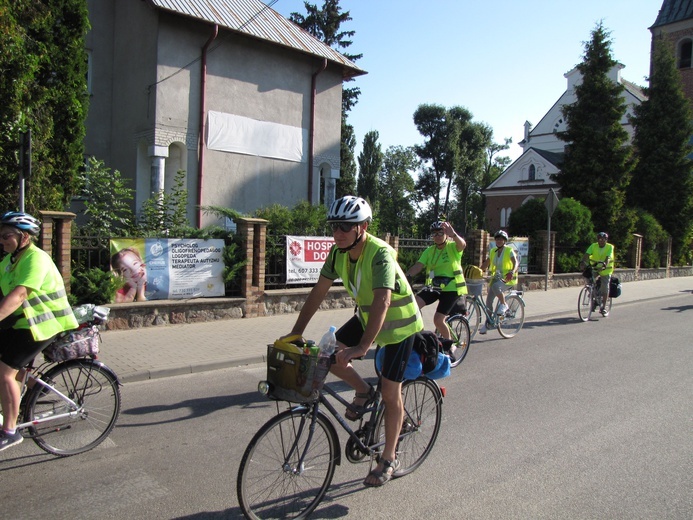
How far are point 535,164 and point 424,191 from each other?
12.4 meters

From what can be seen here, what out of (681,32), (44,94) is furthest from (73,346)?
(681,32)

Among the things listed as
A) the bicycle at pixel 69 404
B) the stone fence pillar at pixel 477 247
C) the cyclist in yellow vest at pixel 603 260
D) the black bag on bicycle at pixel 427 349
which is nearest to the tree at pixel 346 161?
the stone fence pillar at pixel 477 247

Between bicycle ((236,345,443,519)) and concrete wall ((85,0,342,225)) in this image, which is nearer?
bicycle ((236,345,443,519))

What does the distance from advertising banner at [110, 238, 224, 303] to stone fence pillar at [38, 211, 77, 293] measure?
2.69 ft

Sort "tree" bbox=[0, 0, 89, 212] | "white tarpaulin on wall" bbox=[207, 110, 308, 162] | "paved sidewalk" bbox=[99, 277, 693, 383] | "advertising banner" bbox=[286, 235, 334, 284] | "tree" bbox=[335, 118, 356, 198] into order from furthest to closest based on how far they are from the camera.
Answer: "tree" bbox=[335, 118, 356, 198] < "white tarpaulin on wall" bbox=[207, 110, 308, 162] < "advertising banner" bbox=[286, 235, 334, 284] < "tree" bbox=[0, 0, 89, 212] < "paved sidewalk" bbox=[99, 277, 693, 383]

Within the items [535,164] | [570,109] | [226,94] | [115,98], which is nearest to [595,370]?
[226,94]

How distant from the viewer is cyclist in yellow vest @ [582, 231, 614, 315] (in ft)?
41.1

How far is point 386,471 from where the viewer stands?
3.71 meters

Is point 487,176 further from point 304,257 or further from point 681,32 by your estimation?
point 304,257

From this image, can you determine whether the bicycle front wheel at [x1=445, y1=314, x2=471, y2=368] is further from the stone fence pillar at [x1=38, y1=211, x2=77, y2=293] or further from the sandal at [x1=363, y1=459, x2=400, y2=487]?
the stone fence pillar at [x1=38, y1=211, x2=77, y2=293]

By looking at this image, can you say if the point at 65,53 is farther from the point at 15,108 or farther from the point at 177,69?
the point at 177,69

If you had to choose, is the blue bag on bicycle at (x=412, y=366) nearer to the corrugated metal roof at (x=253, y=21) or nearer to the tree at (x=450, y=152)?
the corrugated metal roof at (x=253, y=21)

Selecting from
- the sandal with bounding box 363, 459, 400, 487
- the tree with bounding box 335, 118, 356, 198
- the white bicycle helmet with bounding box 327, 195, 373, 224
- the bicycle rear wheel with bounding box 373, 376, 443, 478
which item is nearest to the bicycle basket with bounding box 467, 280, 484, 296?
the bicycle rear wheel with bounding box 373, 376, 443, 478

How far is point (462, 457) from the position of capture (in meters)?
4.48
